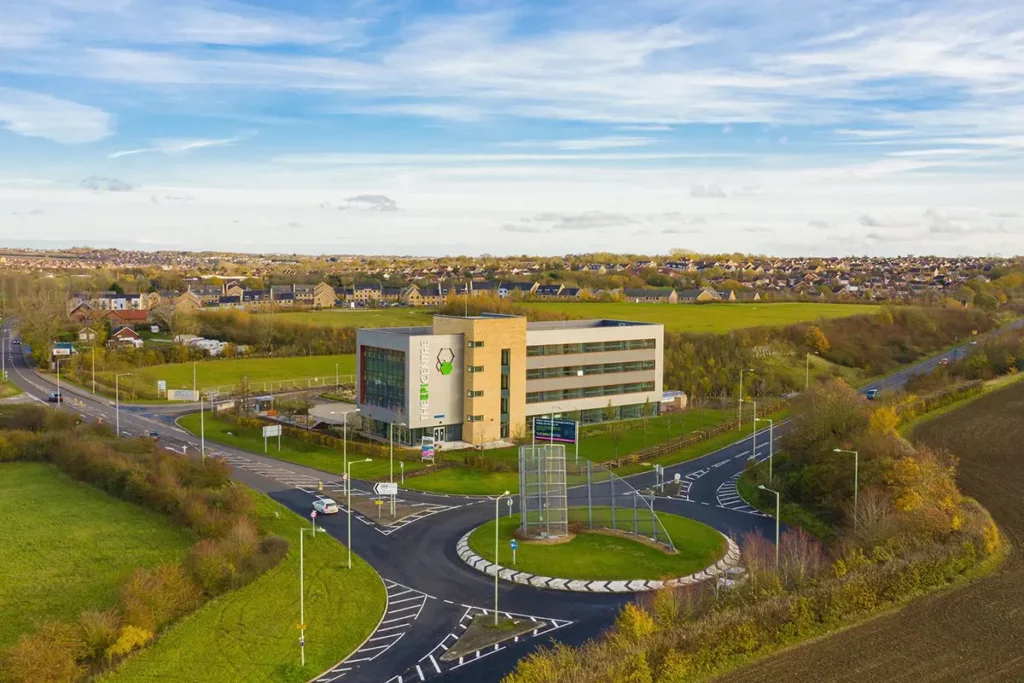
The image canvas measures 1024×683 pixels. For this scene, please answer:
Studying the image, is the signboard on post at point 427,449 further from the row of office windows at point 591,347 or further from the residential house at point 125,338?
the residential house at point 125,338

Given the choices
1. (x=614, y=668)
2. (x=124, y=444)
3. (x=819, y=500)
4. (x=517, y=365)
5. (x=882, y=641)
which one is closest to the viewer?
(x=614, y=668)

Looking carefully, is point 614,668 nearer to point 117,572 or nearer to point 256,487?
point 117,572

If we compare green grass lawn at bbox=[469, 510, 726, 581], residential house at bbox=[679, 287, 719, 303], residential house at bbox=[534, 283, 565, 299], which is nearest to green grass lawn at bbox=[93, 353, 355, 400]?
green grass lawn at bbox=[469, 510, 726, 581]

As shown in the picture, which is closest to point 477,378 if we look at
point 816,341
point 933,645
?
point 933,645

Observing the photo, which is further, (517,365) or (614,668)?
(517,365)

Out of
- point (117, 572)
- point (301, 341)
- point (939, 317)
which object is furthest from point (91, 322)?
point (939, 317)

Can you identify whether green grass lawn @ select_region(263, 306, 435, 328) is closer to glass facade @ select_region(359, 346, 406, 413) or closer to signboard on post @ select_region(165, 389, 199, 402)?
signboard on post @ select_region(165, 389, 199, 402)
